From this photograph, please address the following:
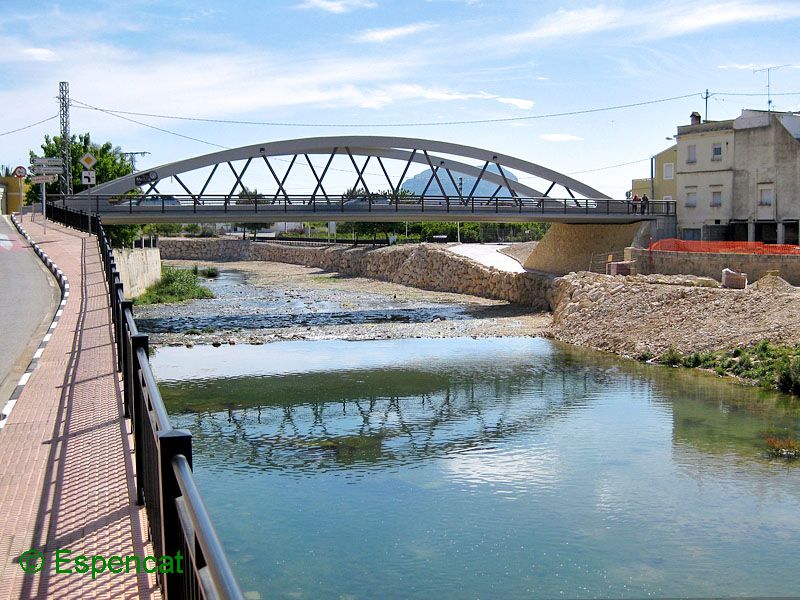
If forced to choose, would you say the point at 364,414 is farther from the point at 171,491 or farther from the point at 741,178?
the point at 741,178

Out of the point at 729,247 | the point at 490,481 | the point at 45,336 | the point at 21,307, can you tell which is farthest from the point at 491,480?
the point at 729,247

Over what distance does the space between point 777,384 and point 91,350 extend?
19.9m

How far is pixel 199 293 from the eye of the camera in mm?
50969

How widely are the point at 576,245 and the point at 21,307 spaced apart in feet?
129

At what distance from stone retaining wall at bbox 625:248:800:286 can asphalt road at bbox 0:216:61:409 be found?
27138 millimetres

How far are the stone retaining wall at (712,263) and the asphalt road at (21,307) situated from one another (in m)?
27.1

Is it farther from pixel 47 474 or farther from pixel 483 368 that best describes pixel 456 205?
pixel 47 474

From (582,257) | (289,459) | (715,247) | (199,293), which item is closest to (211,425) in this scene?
(289,459)

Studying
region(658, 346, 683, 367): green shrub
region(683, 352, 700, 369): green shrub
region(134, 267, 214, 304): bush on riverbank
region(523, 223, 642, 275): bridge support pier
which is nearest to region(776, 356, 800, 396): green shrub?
region(683, 352, 700, 369): green shrub

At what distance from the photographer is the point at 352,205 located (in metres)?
42.0

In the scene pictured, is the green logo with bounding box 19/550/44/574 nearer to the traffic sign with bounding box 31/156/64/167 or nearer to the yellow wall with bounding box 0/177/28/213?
the traffic sign with bounding box 31/156/64/167

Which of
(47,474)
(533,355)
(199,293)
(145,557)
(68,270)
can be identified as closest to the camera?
(145,557)

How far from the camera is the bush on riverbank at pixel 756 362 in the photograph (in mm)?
24234

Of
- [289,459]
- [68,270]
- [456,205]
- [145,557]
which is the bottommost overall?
[289,459]
